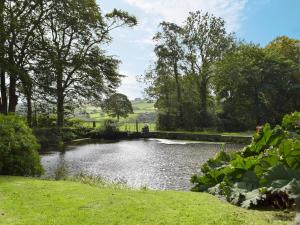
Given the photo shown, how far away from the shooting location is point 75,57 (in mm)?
35344

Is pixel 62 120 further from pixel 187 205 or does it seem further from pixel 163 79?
→ pixel 187 205

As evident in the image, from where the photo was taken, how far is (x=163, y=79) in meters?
42.2

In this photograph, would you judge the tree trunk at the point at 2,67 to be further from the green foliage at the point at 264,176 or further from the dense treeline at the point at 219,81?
the green foliage at the point at 264,176

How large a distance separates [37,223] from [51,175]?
8847mm

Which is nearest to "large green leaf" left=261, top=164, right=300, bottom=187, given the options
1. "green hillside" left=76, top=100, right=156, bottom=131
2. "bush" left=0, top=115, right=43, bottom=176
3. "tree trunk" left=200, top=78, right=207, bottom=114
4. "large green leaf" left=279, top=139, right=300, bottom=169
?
"large green leaf" left=279, top=139, right=300, bottom=169

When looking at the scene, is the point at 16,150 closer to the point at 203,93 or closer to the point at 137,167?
the point at 137,167

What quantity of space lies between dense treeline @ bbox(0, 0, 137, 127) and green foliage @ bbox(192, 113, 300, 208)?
21288mm

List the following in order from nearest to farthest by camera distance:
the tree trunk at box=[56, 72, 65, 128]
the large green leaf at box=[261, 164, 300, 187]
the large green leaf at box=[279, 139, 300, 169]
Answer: the large green leaf at box=[261, 164, 300, 187] → the large green leaf at box=[279, 139, 300, 169] → the tree trunk at box=[56, 72, 65, 128]

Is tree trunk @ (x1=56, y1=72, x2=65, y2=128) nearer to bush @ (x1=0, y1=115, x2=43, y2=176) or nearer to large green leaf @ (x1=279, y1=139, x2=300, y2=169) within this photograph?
bush @ (x1=0, y1=115, x2=43, y2=176)

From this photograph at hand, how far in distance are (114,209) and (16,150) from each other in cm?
678

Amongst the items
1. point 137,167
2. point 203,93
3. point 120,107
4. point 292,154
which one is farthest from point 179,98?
point 292,154

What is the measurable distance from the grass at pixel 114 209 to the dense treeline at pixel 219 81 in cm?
3032

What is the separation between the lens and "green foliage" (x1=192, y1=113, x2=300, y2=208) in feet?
21.7

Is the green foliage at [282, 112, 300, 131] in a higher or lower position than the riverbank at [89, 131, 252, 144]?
higher
